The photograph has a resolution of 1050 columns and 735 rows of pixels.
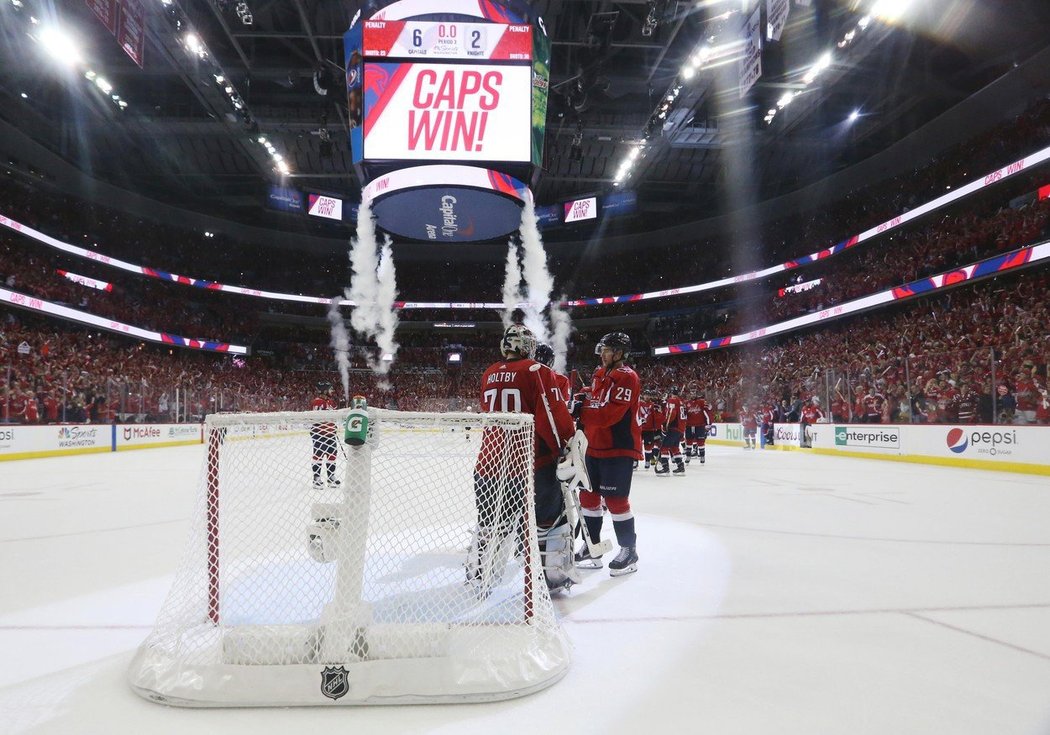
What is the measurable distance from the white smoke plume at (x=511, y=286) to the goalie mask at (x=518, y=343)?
2971 cm

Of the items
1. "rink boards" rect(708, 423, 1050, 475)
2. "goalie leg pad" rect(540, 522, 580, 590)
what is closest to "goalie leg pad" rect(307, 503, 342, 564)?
"goalie leg pad" rect(540, 522, 580, 590)

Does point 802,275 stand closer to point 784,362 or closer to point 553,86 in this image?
point 784,362

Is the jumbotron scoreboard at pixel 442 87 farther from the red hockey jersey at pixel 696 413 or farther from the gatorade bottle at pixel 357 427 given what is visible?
the gatorade bottle at pixel 357 427

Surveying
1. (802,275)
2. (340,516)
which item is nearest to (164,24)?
(340,516)

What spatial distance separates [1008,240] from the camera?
49.9 feet

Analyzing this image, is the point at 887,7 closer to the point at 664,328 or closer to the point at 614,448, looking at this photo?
the point at 614,448

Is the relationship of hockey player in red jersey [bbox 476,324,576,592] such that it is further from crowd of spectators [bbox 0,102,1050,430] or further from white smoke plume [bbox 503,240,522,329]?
white smoke plume [bbox 503,240,522,329]

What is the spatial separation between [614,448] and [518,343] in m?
1.02

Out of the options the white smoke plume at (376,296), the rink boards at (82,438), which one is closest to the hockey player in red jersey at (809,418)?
the rink boards at (82,438)

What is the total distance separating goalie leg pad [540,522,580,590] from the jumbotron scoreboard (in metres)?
7.34

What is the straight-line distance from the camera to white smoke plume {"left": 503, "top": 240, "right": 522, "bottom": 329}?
32.9 meters

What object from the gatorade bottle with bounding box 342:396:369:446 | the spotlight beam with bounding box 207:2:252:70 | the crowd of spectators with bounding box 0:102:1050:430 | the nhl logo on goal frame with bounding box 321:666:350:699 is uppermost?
the spotlight beam with bounding box 207:2:252:70

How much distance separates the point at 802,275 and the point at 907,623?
26.4 metres

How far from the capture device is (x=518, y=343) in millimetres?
3146
